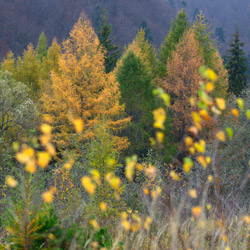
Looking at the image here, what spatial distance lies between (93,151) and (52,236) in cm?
637

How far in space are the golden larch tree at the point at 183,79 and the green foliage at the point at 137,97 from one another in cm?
139

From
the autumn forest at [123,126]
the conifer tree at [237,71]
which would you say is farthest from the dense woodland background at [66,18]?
the conifer tree at [237,71]

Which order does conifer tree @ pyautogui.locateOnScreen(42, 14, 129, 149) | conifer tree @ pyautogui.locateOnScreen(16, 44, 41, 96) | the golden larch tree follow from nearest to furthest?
conifer tree @ pyautogui.locateOnScreen(42, 14, 129, 149) → the golden larch tree → conifer tree @ pyautogui.locateOnScreen(16, 44, 41, 96)

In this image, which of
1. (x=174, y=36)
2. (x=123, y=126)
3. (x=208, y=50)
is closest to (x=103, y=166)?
(x=123, y=126)

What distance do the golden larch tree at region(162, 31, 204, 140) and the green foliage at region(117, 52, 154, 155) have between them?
4.57 feet

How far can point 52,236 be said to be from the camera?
12.7ft

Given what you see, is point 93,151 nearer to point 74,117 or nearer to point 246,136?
point 74,117

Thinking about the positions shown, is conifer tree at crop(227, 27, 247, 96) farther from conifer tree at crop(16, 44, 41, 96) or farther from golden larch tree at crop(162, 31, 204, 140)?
conifer tree at crop(16, 44, 41, 96)

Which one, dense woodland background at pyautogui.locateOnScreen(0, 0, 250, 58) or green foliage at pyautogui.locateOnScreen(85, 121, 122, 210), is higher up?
dense woodland background at pyautogui.locateOnScreen(0, 0, 250, 58)

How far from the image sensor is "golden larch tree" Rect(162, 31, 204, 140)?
1892 cm

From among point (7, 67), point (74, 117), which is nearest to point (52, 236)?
point (74, 117)

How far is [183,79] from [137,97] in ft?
11.5

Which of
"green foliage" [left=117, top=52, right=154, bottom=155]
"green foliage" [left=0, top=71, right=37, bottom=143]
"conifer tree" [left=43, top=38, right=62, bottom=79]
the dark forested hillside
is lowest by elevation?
"green foliage" [left=0, top=71, right=37, bottom=143]

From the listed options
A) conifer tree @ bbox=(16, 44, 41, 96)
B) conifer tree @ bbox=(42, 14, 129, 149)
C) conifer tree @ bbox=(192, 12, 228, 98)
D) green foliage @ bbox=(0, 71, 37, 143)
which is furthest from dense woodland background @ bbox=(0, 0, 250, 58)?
conifer tree @ bbox=(42, 14, 129, 149)
